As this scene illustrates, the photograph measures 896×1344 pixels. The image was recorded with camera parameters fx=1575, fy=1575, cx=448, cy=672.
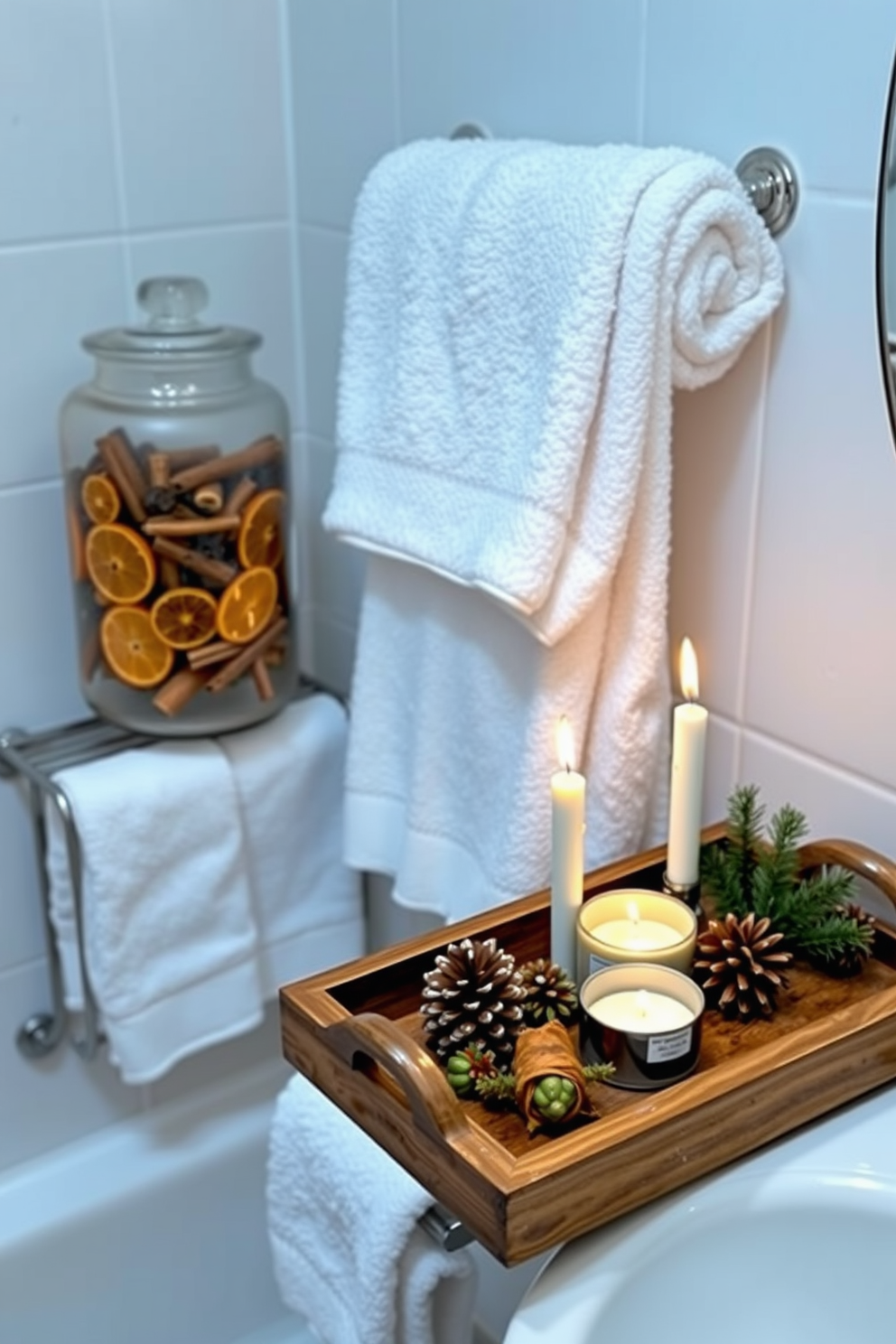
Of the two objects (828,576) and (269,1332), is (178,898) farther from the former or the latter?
(828,576)

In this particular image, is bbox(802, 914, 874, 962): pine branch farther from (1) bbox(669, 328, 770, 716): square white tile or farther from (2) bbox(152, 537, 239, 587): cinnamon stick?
(2) bbox(152, 537, 239, 587): cinnamon stick

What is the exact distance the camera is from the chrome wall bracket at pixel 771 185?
958mm

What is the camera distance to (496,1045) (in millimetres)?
849

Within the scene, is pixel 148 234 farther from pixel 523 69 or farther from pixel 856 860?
pixel 856 860

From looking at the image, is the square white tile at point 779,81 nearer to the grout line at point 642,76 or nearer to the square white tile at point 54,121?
the grout line at point 642,76

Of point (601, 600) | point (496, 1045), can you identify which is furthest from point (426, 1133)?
point (601, 600)

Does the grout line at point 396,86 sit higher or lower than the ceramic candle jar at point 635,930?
higher

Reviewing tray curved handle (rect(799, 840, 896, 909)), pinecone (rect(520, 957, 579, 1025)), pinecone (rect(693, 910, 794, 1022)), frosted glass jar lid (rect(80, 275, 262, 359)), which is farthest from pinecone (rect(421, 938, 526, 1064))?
frosted glass jar lid (rect(80, 275, 262, 359))

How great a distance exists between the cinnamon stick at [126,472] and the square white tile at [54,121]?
185 mm

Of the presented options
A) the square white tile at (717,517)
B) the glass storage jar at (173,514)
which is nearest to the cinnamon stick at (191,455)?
the glass storage jar at (173,514)

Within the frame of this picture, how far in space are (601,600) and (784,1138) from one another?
38 centimetres

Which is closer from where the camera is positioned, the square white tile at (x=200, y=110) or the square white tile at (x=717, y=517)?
the square white tile at (x=717, y=517)

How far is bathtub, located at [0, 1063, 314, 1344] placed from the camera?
1.42m

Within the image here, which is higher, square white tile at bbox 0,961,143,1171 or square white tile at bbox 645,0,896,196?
square white tile at bbox 645,0,896,196
